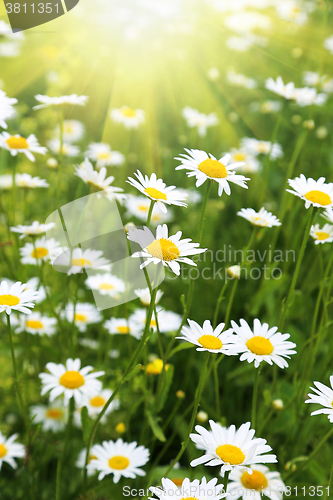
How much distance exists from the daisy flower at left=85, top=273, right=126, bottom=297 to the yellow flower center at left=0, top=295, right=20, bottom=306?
706mm

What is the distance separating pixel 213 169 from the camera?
1195 millimetres

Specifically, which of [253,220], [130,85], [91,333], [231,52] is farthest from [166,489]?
[231,52]

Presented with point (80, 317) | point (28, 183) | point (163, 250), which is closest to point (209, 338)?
point (163, 250)

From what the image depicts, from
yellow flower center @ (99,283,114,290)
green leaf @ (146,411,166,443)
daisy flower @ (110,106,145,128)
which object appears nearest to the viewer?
green leaf @ (146,411,166,443)

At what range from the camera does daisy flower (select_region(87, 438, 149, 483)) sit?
1.27m

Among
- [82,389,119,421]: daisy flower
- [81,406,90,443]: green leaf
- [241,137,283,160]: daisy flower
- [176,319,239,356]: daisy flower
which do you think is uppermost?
[176,319,239,356]: daisy flower

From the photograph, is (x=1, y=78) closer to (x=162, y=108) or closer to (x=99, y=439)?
(x=162, y=108)

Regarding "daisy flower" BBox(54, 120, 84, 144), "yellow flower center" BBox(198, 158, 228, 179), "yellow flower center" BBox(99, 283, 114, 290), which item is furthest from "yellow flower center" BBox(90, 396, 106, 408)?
"daisy flower" BBox(54, 120, 84, 144)

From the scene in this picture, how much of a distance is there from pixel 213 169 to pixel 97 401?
1051 millimetres

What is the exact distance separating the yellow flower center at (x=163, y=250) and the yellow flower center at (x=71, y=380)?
0.62 m

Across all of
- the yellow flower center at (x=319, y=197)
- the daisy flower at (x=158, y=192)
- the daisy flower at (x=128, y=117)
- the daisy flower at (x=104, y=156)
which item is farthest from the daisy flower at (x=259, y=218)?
the daisy flower at (x=128, y=117)

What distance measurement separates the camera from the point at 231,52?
504 centimetres

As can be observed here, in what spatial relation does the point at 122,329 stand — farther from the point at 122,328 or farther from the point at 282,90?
the point at 282,90

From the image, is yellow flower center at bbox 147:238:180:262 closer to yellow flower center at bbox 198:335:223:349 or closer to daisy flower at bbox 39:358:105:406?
yellow flower center at bbox 198:335:223:349
